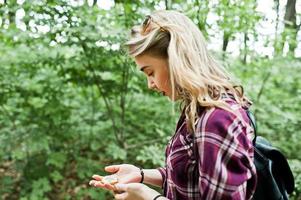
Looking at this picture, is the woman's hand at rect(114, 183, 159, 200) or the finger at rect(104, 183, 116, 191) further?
the finger at rect(104, 183, 116, 191)

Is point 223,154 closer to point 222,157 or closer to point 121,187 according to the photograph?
point 222,157

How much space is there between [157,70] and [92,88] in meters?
2.77

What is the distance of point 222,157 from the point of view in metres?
1.02

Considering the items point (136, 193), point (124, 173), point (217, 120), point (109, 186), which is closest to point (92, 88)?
point (124, 173)

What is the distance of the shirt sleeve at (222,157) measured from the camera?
1016 millimetres

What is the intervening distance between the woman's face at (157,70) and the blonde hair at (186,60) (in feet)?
0.06

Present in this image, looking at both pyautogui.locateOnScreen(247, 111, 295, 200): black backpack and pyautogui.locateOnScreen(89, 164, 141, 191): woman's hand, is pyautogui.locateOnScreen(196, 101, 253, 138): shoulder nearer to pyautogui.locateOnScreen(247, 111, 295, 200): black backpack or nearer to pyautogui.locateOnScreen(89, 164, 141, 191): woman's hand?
pyautogui.locateOnScreen(247, 111, 295, 200): black backpack

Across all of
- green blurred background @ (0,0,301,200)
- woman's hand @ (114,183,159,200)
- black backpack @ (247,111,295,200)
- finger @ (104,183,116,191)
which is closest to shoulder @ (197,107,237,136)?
black backpack @ (247,111,295,200)

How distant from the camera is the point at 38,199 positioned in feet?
11.7

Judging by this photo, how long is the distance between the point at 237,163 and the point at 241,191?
0.08 m

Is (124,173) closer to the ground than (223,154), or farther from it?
closer to the ground

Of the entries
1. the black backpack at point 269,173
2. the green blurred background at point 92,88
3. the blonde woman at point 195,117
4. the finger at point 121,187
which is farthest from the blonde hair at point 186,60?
the green blurred background at point 92,88

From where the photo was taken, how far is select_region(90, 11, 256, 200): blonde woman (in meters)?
1.02

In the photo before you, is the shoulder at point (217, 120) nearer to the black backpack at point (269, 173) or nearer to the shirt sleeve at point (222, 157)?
the shirt sleeve at point (222, 157)
